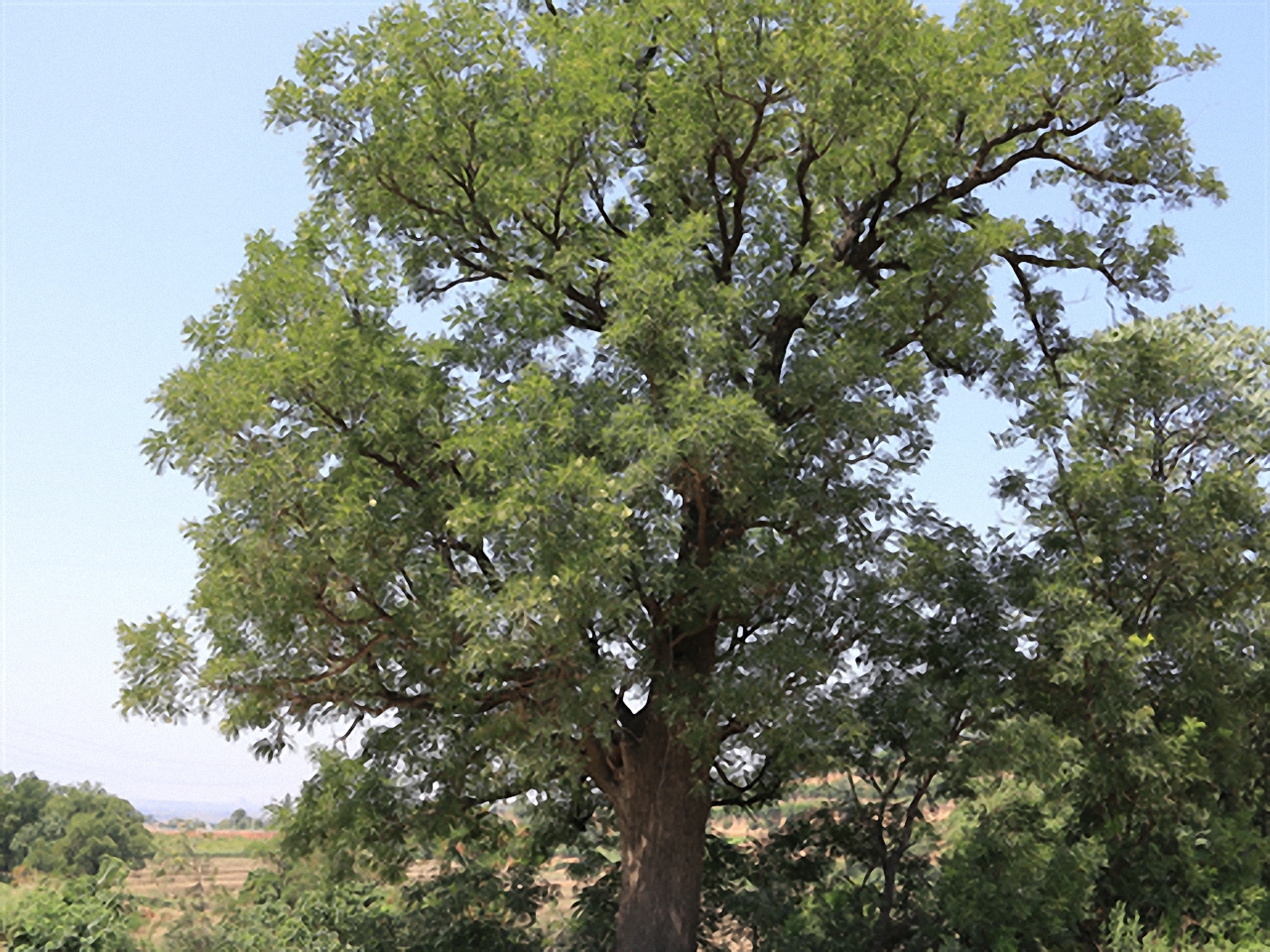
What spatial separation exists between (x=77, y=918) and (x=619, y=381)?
9.74 metres

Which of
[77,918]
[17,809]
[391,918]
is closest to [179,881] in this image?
[77,918]

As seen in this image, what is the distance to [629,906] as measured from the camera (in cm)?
1440

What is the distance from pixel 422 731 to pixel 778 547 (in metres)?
5.14

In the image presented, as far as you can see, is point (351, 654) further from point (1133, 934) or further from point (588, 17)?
point (1133, 934)

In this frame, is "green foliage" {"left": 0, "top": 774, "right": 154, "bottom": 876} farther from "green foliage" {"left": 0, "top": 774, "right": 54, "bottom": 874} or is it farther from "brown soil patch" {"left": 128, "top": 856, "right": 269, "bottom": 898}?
"brown soil patch" {"left": 128, "top": 856, "right": 269, "bottom": 898}

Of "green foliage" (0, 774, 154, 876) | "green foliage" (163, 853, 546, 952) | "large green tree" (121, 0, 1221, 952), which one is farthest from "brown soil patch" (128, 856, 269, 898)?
"green foliage" (0, 774, 154, 876)

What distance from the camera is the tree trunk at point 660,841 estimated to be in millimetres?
14195

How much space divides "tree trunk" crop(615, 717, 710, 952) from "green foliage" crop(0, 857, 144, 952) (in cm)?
657

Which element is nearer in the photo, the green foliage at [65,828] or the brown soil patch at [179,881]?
the brown soil patch at [179,881]

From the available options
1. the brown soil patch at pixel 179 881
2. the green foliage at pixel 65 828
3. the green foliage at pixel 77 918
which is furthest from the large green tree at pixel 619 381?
the green foliage at pixel 65 828

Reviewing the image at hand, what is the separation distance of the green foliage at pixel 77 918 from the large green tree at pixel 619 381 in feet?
11.6

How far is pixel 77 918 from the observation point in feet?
→ 48.0

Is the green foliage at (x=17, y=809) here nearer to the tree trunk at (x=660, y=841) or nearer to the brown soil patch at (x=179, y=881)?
the brown soil patch at (x=179, y=881)

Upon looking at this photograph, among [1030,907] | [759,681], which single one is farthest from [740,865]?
[759,681]
